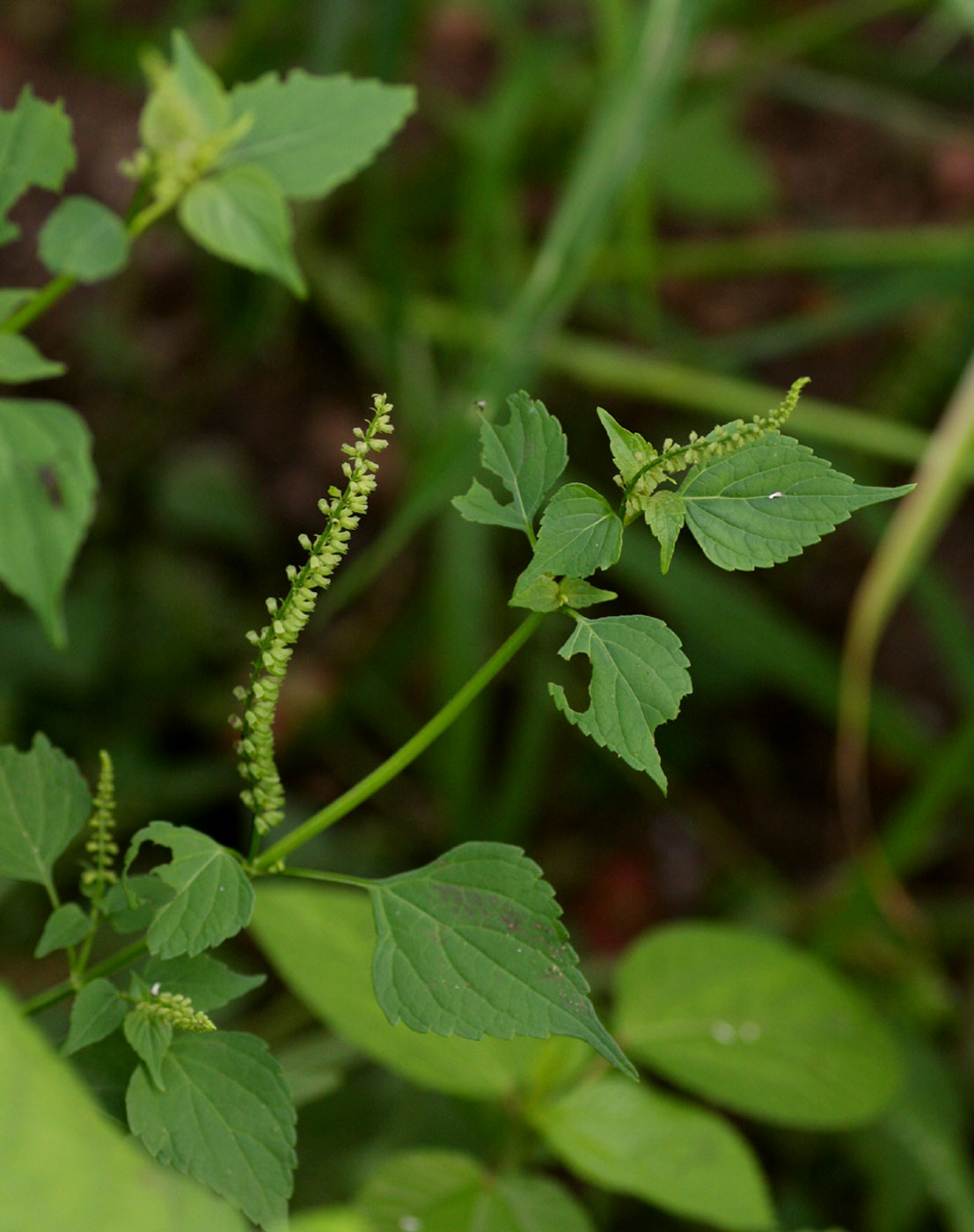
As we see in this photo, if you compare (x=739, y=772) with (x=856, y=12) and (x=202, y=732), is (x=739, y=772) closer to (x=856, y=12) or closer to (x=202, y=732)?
(x=202, y=732)

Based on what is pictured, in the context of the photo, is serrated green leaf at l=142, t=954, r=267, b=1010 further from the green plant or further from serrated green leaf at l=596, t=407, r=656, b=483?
serrated green leaf at l=596, t=407, r=656, b=483

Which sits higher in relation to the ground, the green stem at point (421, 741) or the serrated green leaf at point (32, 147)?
the serrated green leaf at point (32, 147)

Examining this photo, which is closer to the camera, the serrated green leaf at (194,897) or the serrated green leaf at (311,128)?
the serrated green leaf at (194,897)

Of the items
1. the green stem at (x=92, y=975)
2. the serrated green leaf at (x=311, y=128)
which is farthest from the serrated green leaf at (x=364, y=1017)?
the serrated green leaf at (x=311, y=128)

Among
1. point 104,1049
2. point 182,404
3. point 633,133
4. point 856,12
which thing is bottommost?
point 182,404

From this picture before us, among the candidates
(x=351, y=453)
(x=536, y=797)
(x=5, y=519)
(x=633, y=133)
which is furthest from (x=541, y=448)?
(x=536, y=797)

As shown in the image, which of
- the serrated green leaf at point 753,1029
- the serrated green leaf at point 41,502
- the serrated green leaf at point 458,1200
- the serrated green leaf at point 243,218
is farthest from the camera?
the serrated green leaf at point 753,1029

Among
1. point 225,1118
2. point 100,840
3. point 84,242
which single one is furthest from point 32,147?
point 225,1118

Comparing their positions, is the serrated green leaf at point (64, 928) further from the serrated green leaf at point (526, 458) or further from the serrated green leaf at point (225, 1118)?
the serrated green leaf at point (526, 458)
